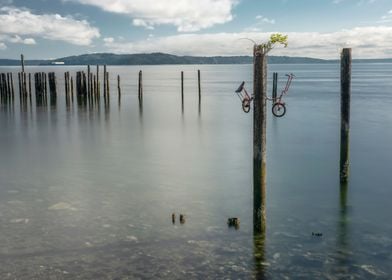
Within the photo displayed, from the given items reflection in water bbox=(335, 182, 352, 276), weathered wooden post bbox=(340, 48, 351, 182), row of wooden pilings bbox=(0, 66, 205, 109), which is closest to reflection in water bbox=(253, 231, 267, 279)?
reflection in water bbox=(335, 182, 352, 276)

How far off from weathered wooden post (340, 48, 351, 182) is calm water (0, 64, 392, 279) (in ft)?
2.35

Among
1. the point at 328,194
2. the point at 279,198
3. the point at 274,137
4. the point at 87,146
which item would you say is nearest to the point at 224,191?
the point at 279,198

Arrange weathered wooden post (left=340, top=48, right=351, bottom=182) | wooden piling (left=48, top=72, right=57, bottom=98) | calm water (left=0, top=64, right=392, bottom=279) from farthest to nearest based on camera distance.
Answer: wooden piling (left=48, top=72, right=57, bottom=98), weathered wooden post (left=340, top=48, right=351, bottom=182), calm water (left=0, top=64, right=392, bottom=279)

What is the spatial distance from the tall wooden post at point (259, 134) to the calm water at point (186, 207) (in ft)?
1.82

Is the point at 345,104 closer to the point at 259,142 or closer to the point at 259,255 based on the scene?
the point at 259,142

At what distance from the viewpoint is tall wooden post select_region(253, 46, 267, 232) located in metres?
9.23

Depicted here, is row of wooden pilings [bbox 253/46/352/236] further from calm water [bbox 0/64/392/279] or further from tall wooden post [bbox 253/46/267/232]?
calm water [bbox 0/64/392/279]

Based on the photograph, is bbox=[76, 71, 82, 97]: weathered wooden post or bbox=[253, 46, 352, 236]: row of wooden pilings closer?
bbox=[253, 46, 352, 236]: row of wooden pilings

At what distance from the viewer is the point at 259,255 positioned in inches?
358

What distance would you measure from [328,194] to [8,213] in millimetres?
8701

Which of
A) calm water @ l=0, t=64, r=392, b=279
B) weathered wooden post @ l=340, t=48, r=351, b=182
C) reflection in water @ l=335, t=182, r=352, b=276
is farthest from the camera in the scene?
weathered wooden post @ l=340, t=48, r=351, b=182

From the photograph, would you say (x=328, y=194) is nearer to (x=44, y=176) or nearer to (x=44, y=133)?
(x=44, y=176)

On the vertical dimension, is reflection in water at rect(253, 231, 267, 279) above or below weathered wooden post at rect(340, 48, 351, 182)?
below

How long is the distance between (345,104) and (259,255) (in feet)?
20.4
